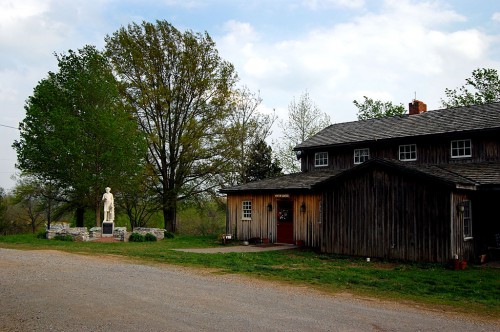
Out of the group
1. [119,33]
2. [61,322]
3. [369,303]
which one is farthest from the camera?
[119,33]

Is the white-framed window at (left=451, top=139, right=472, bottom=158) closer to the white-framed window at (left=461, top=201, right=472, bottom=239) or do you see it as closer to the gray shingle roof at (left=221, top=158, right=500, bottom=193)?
the gray shingle roof at (left=221, top=158, right=500, bottom=193)

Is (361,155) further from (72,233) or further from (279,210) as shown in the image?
(72,233)

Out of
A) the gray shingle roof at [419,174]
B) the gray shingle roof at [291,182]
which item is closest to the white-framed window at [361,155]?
the gray shingle roof at [291,182]

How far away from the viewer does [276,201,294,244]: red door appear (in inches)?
895

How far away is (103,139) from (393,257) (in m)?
19.1

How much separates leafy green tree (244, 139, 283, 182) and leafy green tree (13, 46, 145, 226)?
8.97m

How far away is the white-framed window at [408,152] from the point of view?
874 inches

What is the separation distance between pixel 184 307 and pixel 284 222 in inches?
593

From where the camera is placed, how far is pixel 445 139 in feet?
69.4

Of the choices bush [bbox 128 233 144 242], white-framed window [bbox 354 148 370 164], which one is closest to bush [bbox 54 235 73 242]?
bush [bbox 128 233 144 242]

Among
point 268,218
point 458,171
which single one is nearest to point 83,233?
point 268,218

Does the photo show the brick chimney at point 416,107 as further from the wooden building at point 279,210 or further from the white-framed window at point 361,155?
the wooden building at point 279,210

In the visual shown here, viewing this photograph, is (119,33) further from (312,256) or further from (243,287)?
(243,287)

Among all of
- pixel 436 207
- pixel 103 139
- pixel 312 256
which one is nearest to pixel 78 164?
pixel 103 139
